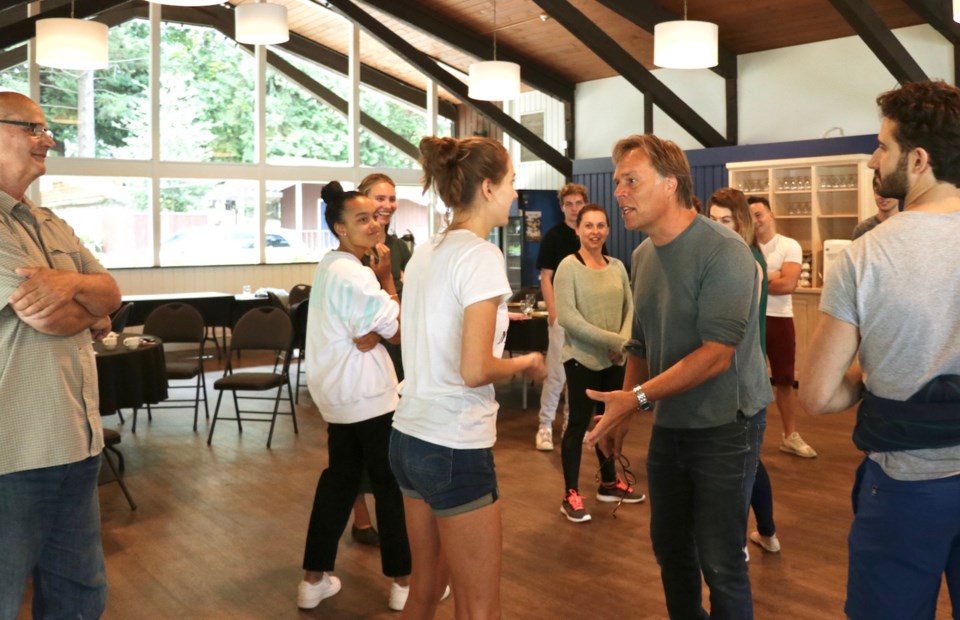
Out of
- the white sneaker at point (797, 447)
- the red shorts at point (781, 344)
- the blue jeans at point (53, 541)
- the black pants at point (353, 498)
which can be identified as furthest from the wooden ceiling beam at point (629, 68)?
the blue jeans at point (53, 541)

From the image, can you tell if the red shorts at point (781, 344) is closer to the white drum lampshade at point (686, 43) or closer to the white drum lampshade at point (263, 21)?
the white drum lampshade at point (686, 43)

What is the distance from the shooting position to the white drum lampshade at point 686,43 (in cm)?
711

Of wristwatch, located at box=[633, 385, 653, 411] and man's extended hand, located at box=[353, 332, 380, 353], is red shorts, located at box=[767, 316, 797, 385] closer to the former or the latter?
man's extended hand, located at box=[353, 332, 380, 353]

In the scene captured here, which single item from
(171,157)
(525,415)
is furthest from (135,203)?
(525,415)

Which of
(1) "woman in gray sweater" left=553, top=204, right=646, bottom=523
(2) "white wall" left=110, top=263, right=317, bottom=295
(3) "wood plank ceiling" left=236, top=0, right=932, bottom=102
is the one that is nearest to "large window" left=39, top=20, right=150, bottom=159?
(2) "white wall" left=110, top=263, right=317, bottom=295

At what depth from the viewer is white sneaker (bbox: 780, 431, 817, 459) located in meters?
5.93

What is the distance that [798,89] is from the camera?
34.0ft

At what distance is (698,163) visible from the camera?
1109cm

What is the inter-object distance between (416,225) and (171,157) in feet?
14.0

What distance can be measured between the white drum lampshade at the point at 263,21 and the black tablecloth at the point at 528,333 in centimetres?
364

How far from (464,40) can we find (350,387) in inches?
386

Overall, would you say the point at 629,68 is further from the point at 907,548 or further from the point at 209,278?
the point at 907,548

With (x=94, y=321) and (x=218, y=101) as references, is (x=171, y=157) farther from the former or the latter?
(x=94, y=321)

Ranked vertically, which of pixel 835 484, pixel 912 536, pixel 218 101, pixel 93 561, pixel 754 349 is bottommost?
pixel 835 484
